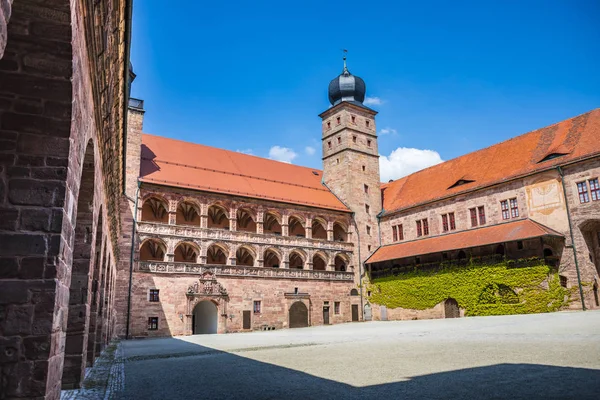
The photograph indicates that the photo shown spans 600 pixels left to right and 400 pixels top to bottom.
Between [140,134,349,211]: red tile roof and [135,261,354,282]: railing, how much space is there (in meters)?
4.77

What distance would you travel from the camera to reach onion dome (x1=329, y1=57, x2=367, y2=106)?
40812 mm

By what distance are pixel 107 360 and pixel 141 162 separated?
18916mm

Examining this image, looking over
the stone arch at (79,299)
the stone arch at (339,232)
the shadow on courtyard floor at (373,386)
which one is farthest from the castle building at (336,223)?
the stone arch at (79,299)

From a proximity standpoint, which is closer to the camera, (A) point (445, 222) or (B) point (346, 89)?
(A) point (445, 222)

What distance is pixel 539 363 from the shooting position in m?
8.04

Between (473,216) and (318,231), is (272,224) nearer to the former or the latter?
(318,231)

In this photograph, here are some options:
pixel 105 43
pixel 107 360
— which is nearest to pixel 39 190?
pixel 105 43

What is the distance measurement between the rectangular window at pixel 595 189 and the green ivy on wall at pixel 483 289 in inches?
171

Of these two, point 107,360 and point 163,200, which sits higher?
point 163,200

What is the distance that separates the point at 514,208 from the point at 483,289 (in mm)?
5284

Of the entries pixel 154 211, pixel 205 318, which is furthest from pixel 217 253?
pixel 154 211

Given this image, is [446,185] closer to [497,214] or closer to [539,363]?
[497,214]

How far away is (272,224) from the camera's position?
35.7 metres

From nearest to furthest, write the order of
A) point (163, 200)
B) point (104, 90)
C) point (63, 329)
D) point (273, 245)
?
1. point (63, 329)
2. point (104, 90)
3. point (163, 200)
4. point (273, 245)
